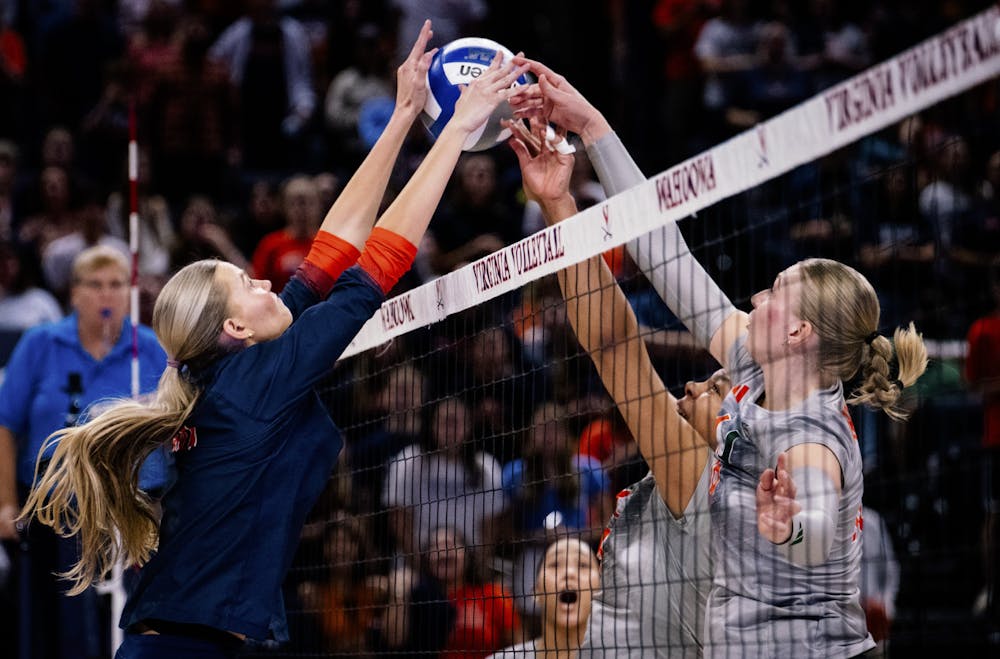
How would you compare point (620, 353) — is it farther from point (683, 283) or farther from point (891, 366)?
point (891, 366)

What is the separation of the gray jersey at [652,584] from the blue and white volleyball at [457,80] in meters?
1.22

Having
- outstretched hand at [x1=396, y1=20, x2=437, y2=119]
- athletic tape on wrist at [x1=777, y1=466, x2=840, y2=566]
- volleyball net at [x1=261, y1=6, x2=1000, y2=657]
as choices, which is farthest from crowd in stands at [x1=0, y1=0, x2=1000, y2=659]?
athletic tape on wrist at [x1=777, y1=466, x2=840, y2=566]

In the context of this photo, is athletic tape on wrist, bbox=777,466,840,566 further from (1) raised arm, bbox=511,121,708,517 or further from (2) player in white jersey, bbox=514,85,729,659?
(1) raised arm, bbox=511,121,708,517

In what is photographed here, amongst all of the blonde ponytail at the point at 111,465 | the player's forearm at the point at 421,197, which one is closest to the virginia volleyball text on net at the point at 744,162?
the player's forearm at the point at 421,197

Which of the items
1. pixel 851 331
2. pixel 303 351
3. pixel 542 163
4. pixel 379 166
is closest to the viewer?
pixel 851 331

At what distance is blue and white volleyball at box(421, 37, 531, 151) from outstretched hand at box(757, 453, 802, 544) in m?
1.54

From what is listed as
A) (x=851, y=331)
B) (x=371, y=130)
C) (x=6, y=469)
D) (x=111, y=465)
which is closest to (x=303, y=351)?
(x=111, y=465)

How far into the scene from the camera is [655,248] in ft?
12.4

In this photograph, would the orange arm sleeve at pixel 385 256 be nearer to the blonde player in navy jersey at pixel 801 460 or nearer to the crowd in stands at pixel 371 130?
the blonde player in navy jersey at pixel 801 460

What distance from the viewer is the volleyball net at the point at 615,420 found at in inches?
115

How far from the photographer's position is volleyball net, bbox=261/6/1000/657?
9.61ft

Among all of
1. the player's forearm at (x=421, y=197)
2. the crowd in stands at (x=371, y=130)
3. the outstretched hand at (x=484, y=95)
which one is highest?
the crowd in stands at (x=371, y=130)

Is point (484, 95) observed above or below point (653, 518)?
above

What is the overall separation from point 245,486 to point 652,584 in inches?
41.9
